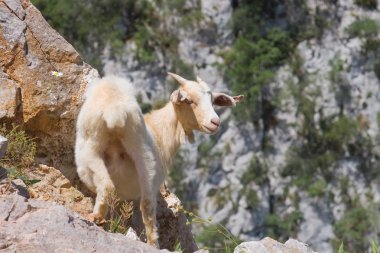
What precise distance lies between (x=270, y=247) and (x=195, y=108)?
2243mm

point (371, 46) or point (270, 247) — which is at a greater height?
point (270, 247)

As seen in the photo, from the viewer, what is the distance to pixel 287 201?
38.8m

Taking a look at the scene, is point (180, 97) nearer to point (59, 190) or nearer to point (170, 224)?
point (59, 190)

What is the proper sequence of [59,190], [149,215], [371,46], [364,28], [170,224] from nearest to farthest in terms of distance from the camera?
[149,215] < [59,190] < [170,224] < [364,28] < [371,46]

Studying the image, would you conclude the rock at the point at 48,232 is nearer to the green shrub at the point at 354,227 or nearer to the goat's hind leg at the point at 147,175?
the goat's hind leg at the point at 147,175

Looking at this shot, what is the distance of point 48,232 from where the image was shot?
4223mm

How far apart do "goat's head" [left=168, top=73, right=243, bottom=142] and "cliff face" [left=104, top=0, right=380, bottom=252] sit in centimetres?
3008

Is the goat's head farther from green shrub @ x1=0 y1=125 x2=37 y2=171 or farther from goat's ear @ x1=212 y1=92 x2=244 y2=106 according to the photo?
green shrub @ x1=0 y1=125 x2=37 y2=171

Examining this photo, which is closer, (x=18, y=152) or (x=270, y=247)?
(x=270, y=247)

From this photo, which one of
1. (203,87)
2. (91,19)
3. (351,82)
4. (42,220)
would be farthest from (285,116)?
(42,220)

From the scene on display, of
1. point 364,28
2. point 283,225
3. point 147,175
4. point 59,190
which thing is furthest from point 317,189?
point 147,175

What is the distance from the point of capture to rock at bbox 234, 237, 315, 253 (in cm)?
482

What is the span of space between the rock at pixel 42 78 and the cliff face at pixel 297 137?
98.8 ft

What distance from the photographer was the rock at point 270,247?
15.8ft
